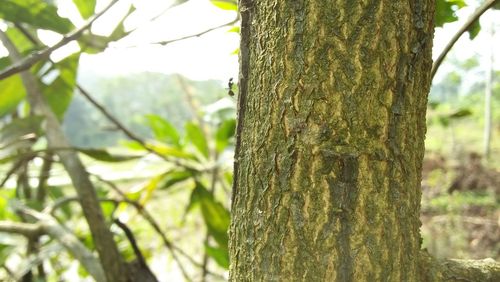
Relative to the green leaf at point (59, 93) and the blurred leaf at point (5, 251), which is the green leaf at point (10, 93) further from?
the blurred leaf at point (5, 251)

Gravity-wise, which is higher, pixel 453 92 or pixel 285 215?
pixel 453 92

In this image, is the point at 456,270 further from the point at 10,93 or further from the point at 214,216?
the point at 10,93

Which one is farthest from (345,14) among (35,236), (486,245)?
(486,245)

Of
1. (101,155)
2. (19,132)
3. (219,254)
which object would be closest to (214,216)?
(219,254)

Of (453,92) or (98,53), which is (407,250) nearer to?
(98,53)

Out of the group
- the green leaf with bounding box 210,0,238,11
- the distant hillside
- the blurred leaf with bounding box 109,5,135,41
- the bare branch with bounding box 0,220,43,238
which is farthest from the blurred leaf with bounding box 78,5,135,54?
the distant hillside
